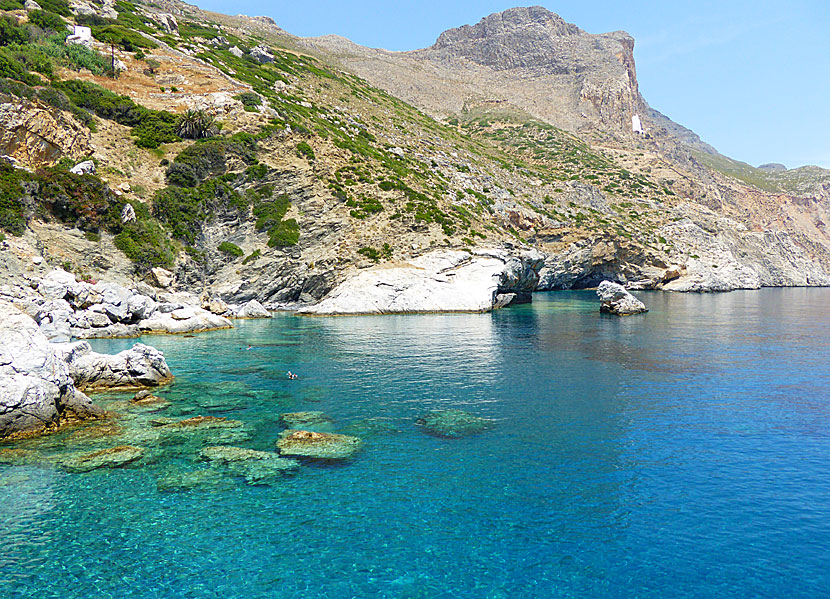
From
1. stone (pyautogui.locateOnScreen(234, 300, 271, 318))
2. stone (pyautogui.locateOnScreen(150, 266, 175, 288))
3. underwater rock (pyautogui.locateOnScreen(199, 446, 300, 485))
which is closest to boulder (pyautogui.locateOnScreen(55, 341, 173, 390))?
underwater rock (pyautogui.locateOnScreen(199, 446, 300, 485))

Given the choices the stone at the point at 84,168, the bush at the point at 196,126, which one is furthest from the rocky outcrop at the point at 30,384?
the bush at the point at 196,126

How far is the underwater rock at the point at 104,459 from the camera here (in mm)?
14445

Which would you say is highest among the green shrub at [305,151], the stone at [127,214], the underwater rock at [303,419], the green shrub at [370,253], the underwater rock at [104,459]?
the green shrub at [305,151]

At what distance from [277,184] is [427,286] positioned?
26504mm

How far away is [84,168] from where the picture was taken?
177ft

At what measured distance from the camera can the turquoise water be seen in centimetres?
948

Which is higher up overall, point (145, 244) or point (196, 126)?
point (196, 126)

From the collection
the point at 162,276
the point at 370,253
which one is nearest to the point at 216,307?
the point at 162,276

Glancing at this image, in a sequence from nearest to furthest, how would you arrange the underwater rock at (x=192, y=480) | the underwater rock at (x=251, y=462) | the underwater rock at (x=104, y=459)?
the underwater rock at (x=192, y=480)
the underwater rock at (x=251, y=462)
the underwater rock at (x=104, y=459)

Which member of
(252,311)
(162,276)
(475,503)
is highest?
(162,276)

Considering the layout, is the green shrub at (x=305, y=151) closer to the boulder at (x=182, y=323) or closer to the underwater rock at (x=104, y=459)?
the boulder at (x=182, y=323)

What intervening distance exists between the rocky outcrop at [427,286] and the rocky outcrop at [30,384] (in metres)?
39.1

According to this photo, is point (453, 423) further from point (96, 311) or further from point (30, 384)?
point (96, 311)

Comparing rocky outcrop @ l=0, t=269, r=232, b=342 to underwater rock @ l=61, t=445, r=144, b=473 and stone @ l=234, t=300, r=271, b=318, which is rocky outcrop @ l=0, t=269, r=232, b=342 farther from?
underwater rock @ l=61, t=445, r=144, b=473
